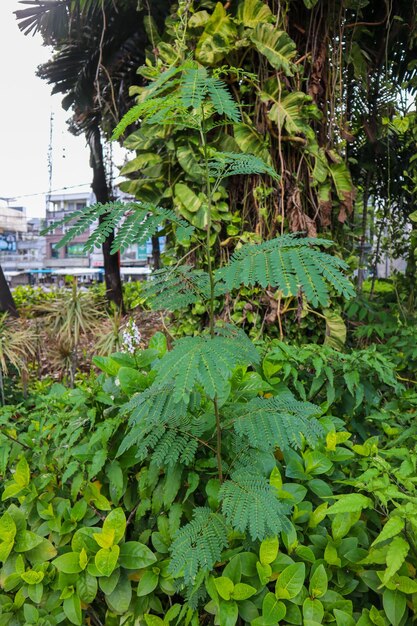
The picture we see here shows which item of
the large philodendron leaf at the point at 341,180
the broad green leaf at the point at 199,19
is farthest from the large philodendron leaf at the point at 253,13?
the large philodendron leaf at the point at 341,180

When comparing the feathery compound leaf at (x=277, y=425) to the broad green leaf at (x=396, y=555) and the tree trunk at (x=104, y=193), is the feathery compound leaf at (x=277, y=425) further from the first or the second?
the tree trunk at (x=104, y=193)

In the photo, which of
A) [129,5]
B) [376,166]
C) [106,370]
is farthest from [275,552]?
[129,5]

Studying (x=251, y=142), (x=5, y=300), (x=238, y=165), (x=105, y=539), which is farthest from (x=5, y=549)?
(x=5, y=300)

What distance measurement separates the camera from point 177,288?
1.10 metres

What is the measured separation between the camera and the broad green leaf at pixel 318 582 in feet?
3.44

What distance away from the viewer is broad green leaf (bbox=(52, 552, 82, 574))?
Result: 1.16 m

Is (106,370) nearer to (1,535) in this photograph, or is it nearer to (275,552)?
(1,535)

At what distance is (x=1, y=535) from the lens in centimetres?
124

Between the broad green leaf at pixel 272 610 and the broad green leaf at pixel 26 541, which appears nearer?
the broad green leaf at pixel 272 610

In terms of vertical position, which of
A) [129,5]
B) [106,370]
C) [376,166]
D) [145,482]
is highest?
[129,5]

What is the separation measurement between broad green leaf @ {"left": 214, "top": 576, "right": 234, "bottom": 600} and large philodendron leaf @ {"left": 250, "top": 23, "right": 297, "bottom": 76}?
2.41m

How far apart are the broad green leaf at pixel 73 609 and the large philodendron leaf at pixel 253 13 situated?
273 cm

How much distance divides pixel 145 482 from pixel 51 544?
1.06 feet

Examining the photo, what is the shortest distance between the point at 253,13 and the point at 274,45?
23 cm
